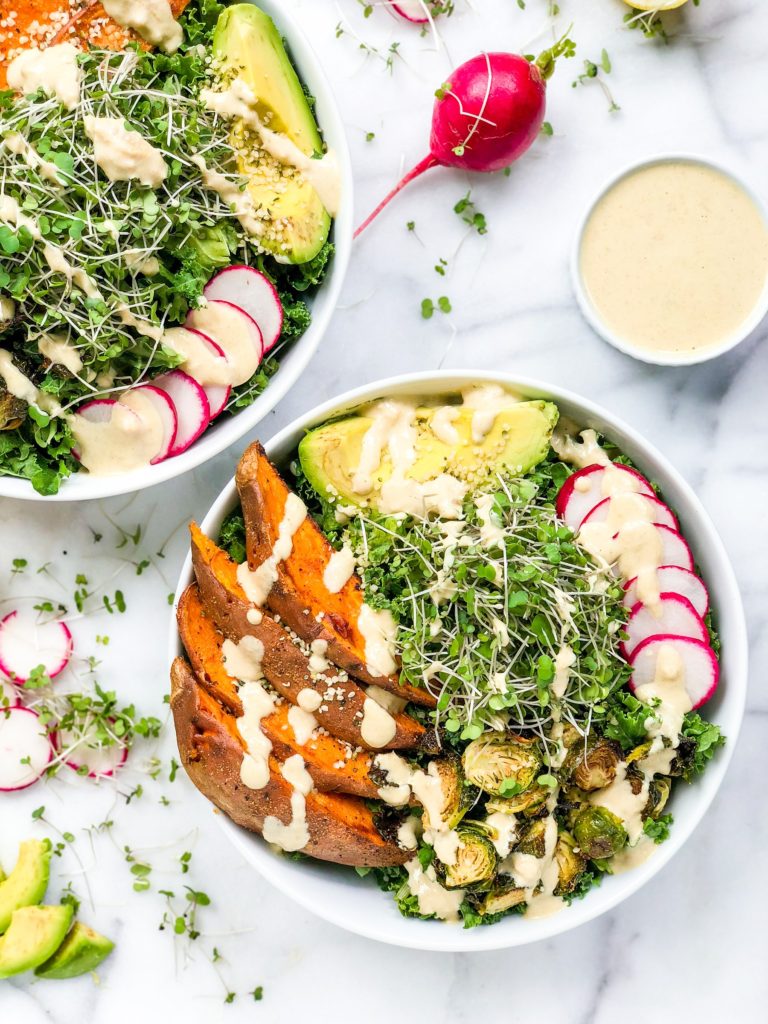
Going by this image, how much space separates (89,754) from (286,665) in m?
1.03

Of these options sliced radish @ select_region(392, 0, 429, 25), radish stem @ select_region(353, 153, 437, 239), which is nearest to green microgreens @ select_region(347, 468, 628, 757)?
radish stem @ select_region(353, 153, 437, 239)

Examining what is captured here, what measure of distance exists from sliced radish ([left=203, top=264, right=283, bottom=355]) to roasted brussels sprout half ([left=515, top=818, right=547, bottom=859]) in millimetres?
1544

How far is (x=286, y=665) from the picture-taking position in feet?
Result: 8.77

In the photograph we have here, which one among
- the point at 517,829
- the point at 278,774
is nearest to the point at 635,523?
the point at 517,829

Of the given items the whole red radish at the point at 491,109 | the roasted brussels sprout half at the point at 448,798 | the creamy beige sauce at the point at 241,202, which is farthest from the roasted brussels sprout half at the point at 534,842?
the whole red radish at the point at 491,109

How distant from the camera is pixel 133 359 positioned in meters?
2.79

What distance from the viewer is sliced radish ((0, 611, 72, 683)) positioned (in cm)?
327

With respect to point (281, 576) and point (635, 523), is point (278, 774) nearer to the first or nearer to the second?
point (281, 576)

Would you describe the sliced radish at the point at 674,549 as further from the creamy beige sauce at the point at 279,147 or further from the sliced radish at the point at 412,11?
the sliced radish at the point at 412,11

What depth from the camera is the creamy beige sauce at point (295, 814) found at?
2.65 metres

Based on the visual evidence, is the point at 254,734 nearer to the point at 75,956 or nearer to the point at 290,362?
the point at 290,362

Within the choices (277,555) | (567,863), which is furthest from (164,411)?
(567,863)

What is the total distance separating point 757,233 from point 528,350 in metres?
0.75

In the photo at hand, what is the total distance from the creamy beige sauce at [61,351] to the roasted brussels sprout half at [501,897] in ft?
5.93
